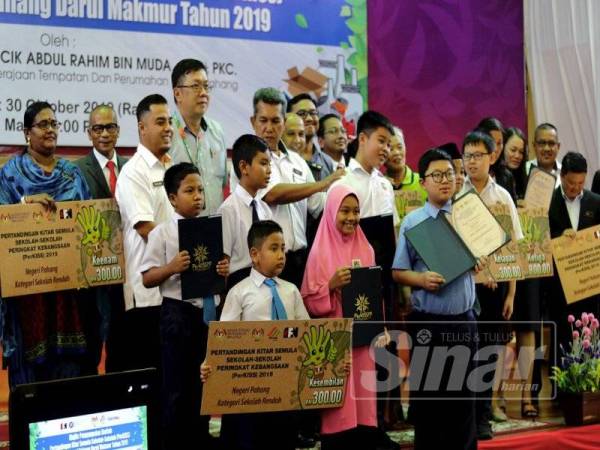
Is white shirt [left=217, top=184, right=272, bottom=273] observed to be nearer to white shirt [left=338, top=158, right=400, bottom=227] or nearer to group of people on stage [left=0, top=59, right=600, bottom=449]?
group of people on stage [left=0, top=59, right=600, bottom=449]

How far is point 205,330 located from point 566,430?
7.15 feet

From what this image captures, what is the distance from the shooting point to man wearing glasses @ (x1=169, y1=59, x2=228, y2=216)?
438 centimetres

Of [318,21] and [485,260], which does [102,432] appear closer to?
[485,260]

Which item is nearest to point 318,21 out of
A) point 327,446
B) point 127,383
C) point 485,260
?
point 485,260

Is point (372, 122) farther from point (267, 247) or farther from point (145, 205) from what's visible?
point (145, 205)

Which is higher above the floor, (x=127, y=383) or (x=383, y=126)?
(x=383, y=126)

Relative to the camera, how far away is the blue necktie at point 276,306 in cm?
392

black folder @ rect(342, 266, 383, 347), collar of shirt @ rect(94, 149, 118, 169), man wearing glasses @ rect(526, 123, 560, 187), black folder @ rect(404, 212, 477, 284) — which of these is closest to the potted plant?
man wearing glasses @ rect(526, 123, 560, 187)

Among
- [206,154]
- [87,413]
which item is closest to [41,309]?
[206,154]

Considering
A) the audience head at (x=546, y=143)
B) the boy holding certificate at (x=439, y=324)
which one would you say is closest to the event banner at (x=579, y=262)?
the audience head at (x=546, y=143)

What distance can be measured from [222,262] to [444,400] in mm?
1291

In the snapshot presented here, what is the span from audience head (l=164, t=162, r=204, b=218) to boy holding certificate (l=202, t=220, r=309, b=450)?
261 millimetres

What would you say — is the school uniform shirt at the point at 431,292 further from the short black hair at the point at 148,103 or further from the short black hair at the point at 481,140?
the short black hair at the point at 148,103

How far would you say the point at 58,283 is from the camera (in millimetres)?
4160
